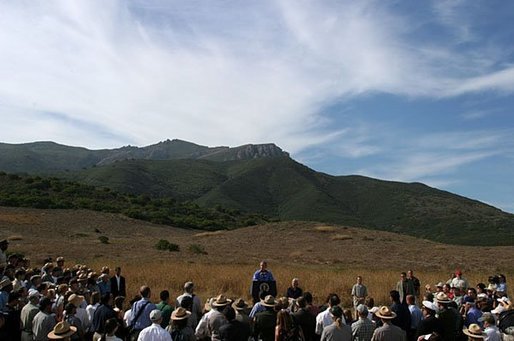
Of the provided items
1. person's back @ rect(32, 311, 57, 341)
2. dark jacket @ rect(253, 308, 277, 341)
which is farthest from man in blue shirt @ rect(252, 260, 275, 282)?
person's back @ rect(32, 311, 57, 341)

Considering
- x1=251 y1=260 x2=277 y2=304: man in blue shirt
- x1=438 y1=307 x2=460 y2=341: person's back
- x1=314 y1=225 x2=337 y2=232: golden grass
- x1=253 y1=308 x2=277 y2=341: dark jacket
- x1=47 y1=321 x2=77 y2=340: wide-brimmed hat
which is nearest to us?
x1=47 y1=321 x2=77 y2=340: wide-brimmed hat

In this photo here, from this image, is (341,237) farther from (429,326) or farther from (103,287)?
(429,326)

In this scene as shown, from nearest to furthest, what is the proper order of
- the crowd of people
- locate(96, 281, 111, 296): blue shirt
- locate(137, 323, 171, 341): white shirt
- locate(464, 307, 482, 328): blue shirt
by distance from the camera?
locate(137, 323, 171, 341): white shirt, the crowd of people, locate(464, 307, 482, 328): blue shirt, locate(96, 281, 111, 296): blue shirt

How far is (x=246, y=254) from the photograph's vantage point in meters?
35.6

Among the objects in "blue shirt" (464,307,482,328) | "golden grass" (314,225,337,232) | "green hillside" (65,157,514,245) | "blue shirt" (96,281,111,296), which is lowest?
"blue shirt" (96,281,111,296)

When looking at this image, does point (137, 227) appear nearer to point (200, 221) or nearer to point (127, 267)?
point (200, 221)

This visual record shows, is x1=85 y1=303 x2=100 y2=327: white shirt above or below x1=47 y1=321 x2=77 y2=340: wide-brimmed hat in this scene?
below

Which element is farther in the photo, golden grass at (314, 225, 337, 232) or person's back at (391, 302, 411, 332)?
golden grass at (314, 225, 337, 232)

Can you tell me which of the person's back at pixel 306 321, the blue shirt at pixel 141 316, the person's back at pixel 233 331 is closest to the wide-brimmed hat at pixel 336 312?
the person's back at pixel 306 321

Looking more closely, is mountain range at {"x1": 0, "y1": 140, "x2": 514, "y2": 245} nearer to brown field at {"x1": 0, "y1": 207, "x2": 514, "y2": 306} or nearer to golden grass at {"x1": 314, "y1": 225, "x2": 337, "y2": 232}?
golden grass at {"x1": 314, "y1": 225, "x2": 337, "y2": 232}

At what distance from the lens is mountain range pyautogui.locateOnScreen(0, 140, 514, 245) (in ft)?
364

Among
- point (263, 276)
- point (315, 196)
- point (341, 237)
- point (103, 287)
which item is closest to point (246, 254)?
point (341, 237)

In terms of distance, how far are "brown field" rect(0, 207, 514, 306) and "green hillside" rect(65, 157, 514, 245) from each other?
52074mm

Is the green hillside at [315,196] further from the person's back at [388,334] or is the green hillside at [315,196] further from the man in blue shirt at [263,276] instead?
the person's back at [388,334]
